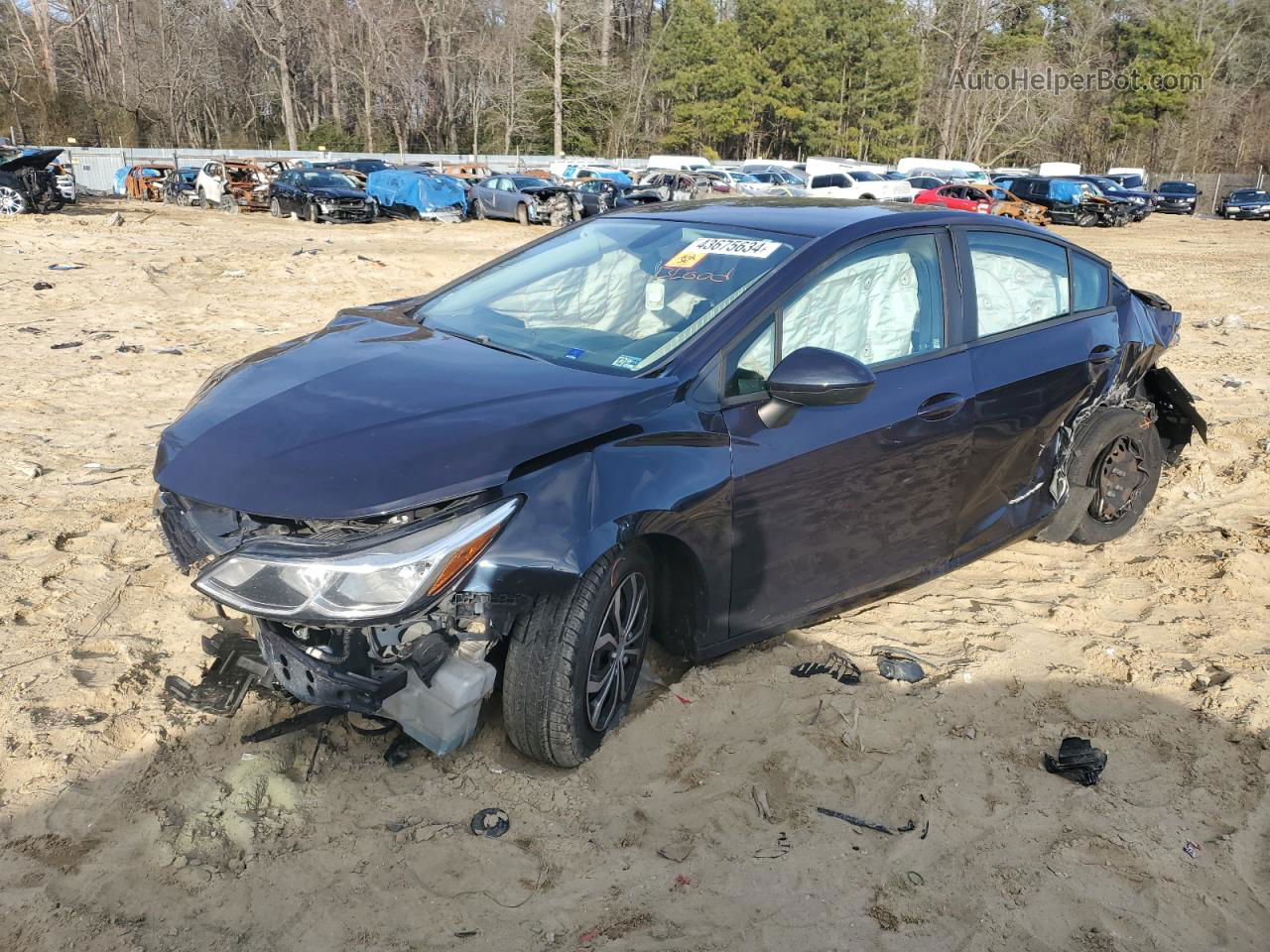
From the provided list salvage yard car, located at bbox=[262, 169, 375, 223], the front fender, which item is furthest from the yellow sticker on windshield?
salvage yard car, located at bbox=[262, 169, 375, 223]

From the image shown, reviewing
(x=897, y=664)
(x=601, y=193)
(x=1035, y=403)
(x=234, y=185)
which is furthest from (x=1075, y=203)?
(x=897, y=664)

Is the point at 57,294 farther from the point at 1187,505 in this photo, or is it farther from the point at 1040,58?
the point at 1040,58

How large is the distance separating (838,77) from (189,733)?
70.2 metres

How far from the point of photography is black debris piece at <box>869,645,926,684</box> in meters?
3.81

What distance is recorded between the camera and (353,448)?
2762 millimetres

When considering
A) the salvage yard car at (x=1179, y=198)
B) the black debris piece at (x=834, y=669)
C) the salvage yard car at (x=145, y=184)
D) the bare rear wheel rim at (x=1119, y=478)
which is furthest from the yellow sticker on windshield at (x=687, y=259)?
the salvage yard car at (x=1179, y=198)

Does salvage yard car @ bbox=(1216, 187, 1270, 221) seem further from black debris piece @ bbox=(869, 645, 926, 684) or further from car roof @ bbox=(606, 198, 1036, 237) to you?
black debris piece @ bbox=(869, 645, 926, 684)

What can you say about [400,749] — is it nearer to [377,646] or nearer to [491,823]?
[491,823]

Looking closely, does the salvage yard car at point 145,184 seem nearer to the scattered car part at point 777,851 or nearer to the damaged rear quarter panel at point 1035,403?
the damaged rear quarter panel at point 1035,403

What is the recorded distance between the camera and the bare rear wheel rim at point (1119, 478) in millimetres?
4984

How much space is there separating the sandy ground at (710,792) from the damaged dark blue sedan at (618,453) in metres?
0.26

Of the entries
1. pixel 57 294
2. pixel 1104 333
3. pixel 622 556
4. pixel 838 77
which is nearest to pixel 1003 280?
pixel 1104 333

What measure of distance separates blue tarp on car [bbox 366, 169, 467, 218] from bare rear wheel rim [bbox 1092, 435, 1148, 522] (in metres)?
25.5

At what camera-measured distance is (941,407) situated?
149 inches
